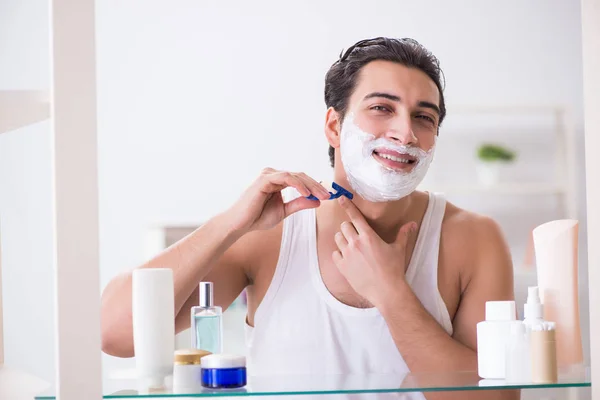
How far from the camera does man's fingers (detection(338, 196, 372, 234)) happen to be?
44.0 inches

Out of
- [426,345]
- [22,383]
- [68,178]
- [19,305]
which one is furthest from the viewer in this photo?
[19,305]

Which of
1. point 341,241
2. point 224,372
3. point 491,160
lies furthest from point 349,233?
point 491,160

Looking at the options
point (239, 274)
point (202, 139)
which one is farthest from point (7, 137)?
point (239, 274)

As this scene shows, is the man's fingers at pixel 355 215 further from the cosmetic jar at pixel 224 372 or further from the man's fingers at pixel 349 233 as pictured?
the cosmetic jar at pixel 224 372

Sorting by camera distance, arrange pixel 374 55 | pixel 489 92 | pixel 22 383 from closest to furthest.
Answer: pixel 22 383 < pixel 374 55 < pixel 489 92

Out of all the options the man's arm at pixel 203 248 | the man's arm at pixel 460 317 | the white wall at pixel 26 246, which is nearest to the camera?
the man's arm at pixel 460 317

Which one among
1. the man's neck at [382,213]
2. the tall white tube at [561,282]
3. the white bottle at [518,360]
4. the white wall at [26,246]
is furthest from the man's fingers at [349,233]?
the white wall at [26,246]

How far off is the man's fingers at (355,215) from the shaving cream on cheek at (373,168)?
1.4 inches

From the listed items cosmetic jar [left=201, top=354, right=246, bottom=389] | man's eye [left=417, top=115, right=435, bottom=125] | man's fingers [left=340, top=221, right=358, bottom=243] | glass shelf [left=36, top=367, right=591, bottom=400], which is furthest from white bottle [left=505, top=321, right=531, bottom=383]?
man's eye [left=417, top=115, right=435, bottom=125]

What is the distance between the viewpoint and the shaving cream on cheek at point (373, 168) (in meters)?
1.16

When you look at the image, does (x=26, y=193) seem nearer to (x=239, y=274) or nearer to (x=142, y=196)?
(x=142, y=196)

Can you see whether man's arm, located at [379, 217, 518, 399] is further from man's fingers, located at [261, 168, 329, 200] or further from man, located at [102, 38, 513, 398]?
man's fingers, located at [261, 168, 329, 200]

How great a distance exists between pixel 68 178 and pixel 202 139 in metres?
2.17

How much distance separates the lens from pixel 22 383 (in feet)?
2.17
